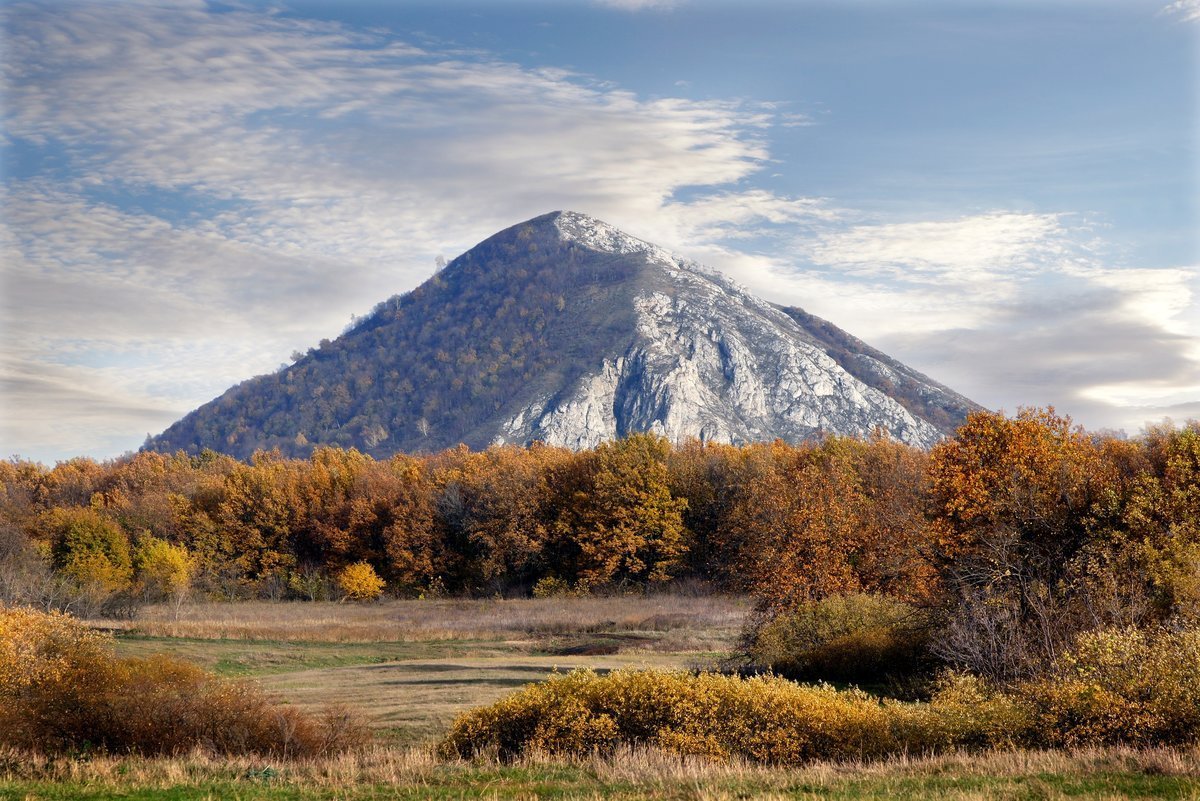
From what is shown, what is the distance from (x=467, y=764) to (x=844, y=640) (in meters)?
20.4

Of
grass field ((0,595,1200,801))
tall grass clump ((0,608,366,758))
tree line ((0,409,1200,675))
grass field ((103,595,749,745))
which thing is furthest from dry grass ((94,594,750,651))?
tall grass clump ((0,608,366,758))

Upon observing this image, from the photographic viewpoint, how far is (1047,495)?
33812 mm

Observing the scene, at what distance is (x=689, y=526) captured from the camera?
325 ft

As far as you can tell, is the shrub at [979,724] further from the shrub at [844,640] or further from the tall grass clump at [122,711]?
the shrub at [844,640]

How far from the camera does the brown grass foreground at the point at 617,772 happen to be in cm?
1456

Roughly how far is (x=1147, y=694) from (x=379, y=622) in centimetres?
6028

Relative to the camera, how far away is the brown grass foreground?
1456 cm

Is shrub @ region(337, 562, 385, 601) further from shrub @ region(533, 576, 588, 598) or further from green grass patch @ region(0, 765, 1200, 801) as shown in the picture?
green grass patch @ region(0, 765, 1200, 801)

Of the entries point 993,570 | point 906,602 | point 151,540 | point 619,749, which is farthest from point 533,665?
point 151,540

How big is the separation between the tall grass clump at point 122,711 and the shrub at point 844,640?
Result: 18.8 metres

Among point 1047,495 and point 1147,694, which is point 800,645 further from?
point 1147,694

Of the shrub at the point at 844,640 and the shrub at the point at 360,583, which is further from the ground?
the shrub at the point at 844,640

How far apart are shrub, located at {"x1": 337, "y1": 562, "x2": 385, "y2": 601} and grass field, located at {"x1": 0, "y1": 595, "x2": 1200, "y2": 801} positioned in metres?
25.2

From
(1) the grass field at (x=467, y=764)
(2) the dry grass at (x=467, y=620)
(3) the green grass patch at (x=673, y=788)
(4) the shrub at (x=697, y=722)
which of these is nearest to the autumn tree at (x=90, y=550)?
(2) the dry grass at (x=467, y=620)
